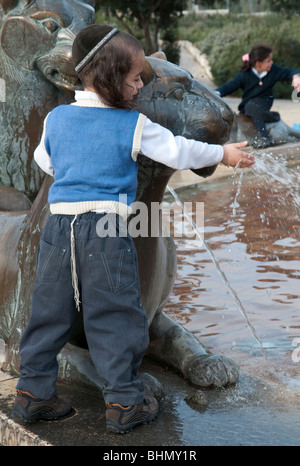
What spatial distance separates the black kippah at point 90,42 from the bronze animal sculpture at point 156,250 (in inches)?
10.9

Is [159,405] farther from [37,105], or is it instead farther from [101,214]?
[37,105]

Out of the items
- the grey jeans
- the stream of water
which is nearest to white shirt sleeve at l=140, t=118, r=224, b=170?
the grey jeans

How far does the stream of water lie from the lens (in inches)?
148

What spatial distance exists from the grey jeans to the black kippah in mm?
545

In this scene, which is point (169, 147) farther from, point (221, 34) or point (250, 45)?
point (221, 34)

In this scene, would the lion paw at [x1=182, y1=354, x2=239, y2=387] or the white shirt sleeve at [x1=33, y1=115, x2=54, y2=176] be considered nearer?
the white shirt sleeve at [x1=33, y1=115, x2=54, y2=176]

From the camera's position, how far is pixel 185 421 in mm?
2703

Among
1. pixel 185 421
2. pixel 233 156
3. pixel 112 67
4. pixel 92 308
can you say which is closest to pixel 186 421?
pixel 185 421

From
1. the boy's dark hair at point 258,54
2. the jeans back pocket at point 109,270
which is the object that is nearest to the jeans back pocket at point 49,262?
the jeans back pocket at point 109,270

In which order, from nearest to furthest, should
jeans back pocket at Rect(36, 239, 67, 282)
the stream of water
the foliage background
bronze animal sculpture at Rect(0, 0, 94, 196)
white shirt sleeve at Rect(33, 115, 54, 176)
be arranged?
jeans back pocket at Rect(36, 239, 67, 282)
white shirt sleeve at Rect(33, 115, 54, 176)
bronze animal sculpture at Rect(0, 0, 94, 196)
the stream of water
the foliage background

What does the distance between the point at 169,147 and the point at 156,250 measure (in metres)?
0.63

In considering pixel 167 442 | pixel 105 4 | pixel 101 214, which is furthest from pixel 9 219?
pixel 105 4

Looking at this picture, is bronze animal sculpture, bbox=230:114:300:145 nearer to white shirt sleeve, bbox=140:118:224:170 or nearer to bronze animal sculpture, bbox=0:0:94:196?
bronze animal sculpture, bbox=0:0:94:196

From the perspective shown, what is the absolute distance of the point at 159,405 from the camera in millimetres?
2840
